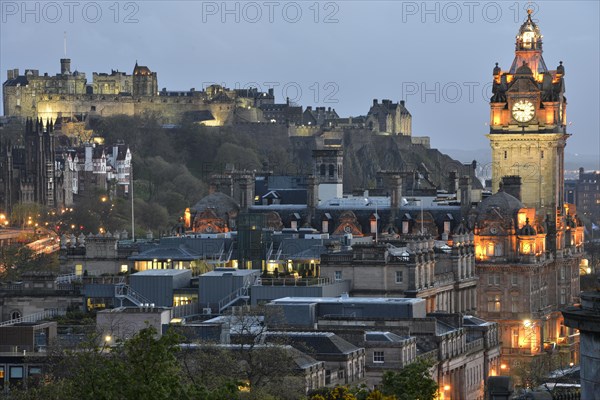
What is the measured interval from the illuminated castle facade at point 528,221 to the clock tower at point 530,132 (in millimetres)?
66

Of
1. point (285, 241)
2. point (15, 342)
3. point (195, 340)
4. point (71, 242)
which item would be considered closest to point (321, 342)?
point (195, 340)

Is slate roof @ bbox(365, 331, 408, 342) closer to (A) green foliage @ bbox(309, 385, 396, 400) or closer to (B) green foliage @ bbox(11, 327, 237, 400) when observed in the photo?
(A) green foliage @ bbox(309, 385, 396, 400)

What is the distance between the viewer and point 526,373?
4210 inches

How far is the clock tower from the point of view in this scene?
155 m

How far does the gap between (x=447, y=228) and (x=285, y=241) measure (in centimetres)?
2394

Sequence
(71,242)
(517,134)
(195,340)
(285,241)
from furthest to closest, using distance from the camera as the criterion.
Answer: (517,134) → (71,242) → (285,241) → (195,340)

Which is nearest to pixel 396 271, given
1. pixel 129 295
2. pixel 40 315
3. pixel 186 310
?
pixel 186 310

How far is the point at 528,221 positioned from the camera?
14475 centimetres

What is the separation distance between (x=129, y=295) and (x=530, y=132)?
2219 inches

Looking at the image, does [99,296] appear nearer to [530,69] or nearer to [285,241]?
[285,241]

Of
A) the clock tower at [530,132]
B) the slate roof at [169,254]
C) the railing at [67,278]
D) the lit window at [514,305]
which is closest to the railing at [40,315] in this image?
the railing at [67,278]

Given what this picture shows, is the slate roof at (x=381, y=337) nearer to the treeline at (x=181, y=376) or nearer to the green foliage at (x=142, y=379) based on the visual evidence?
the treeline at (x=181, y=376)

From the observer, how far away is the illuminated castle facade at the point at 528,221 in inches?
5443

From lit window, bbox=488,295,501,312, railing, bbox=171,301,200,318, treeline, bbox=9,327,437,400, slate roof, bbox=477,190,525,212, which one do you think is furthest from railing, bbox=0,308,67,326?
slate roof, bbox=477,190,525,212
